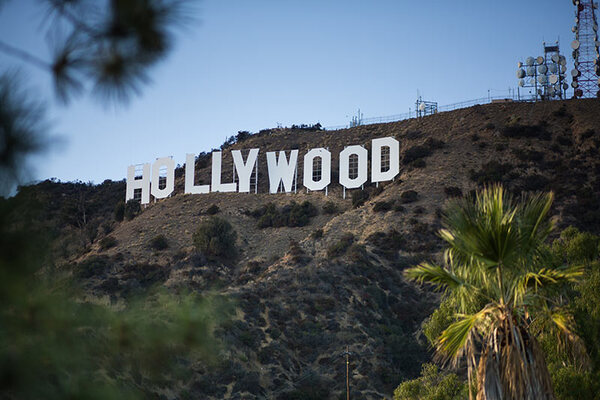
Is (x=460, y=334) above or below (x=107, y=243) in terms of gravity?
below

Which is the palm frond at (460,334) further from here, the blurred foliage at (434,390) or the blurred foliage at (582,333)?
the blurred foliage at (434,390)

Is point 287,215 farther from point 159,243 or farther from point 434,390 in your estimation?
point 434,390

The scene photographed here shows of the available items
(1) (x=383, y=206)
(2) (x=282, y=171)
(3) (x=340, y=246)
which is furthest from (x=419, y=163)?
(3) (x=340, y=246)

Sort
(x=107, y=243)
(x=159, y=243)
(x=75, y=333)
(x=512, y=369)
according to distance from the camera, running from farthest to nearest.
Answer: (x=107, y=243)
(x=159, y=243)
(x=512, y=369)
(x=75, y=333)

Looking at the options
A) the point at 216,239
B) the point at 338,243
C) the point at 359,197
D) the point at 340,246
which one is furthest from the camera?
the point at 359,197

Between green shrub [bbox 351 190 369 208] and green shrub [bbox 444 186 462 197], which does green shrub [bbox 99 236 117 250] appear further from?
green shrub [bbox 444 186 462 197]

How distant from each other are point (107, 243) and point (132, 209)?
884 centimetres

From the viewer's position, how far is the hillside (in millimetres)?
43125

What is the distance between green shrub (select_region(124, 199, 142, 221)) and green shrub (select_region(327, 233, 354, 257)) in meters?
25.3

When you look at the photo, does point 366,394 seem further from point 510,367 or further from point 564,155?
point 564,155

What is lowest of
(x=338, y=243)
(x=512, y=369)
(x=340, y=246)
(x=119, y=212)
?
(x=512, y=369)

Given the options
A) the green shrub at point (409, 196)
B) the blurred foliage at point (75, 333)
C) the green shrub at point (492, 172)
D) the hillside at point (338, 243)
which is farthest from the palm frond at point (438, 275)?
→ the green shrub at point (492, 172)

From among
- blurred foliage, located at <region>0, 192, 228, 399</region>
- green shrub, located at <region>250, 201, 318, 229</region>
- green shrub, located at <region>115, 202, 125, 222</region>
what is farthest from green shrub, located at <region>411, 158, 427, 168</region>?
blurred foliage, located at <region>0, 192, 228, 399</region>

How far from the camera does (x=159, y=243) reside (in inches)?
2442
